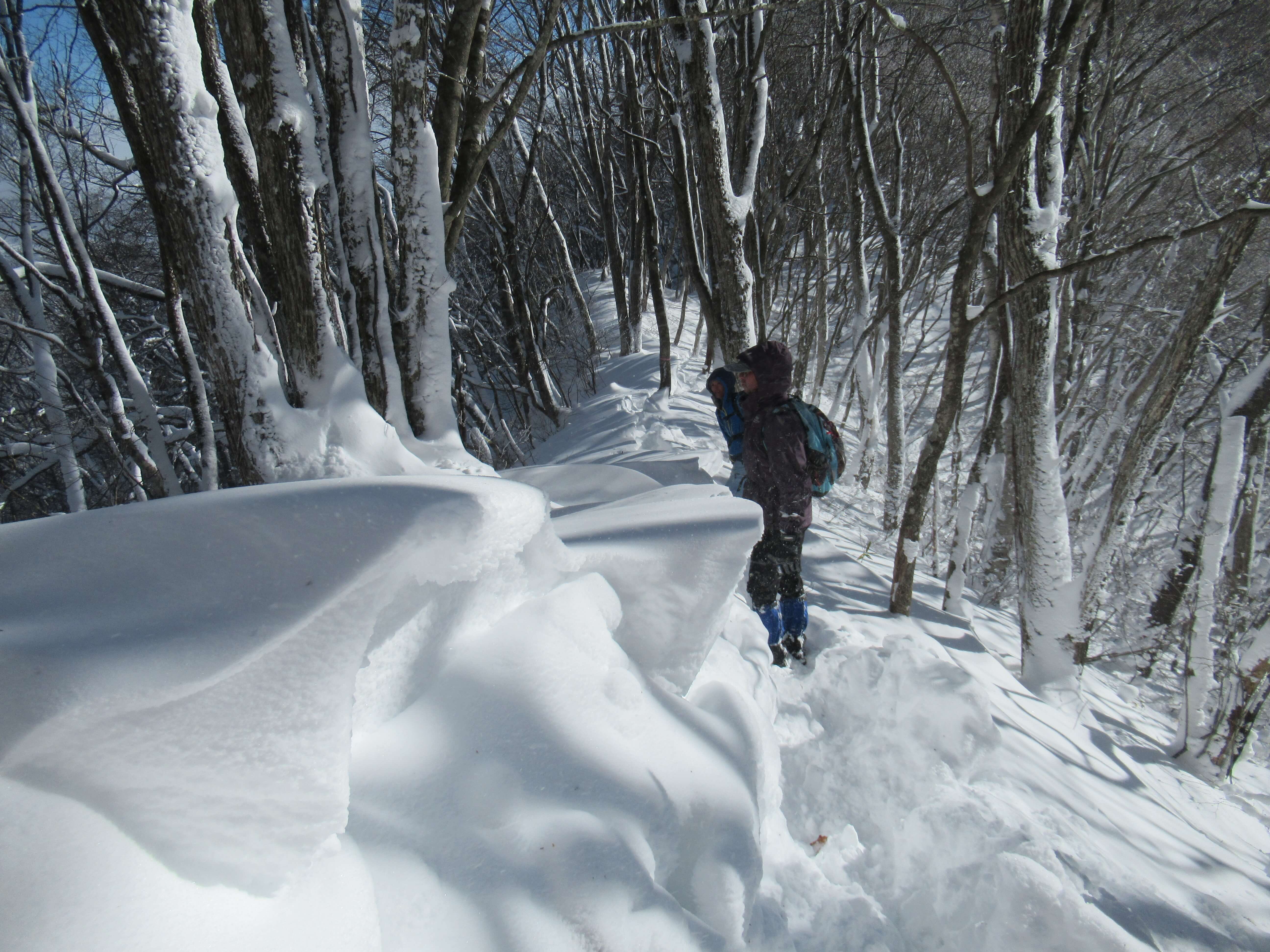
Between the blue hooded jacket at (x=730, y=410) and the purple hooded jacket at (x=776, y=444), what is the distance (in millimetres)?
205

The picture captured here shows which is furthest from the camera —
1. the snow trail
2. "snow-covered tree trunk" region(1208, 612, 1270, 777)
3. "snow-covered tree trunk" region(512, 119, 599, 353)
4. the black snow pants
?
"snow-covered tree trunk" region(512, 119, 599, 353)

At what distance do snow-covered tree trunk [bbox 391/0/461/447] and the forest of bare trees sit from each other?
0.07ft

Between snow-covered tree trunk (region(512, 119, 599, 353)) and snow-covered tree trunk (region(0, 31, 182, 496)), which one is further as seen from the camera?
snow-covered tree trunk (region(512, 119, 599, 353))

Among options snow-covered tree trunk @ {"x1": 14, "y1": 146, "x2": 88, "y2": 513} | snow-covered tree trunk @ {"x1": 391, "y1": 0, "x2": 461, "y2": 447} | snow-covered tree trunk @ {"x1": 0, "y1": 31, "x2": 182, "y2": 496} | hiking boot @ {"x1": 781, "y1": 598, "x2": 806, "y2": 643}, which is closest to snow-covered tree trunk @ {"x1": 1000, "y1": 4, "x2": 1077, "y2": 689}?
→ hiking boot @ {"x1": 781, "y1": 598, "x2": 806, "y2": 643}

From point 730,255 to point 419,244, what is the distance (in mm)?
1910

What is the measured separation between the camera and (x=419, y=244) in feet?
10.9

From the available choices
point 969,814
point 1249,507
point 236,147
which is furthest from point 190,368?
point 1249,507

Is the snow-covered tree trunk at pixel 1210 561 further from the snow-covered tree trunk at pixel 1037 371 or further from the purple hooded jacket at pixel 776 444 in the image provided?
the purple hooded jacket at pixel 776 444

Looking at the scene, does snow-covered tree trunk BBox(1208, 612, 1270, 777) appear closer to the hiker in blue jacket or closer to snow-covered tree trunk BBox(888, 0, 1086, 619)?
snow-covered tree trunk BBox(888, 0, 1086, 619)

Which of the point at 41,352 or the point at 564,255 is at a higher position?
the point at 564,255

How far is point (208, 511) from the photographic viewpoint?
1.26 m

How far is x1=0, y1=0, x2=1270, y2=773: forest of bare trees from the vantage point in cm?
267

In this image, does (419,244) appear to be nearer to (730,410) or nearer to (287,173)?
(287,173)

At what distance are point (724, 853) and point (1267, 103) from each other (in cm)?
667
